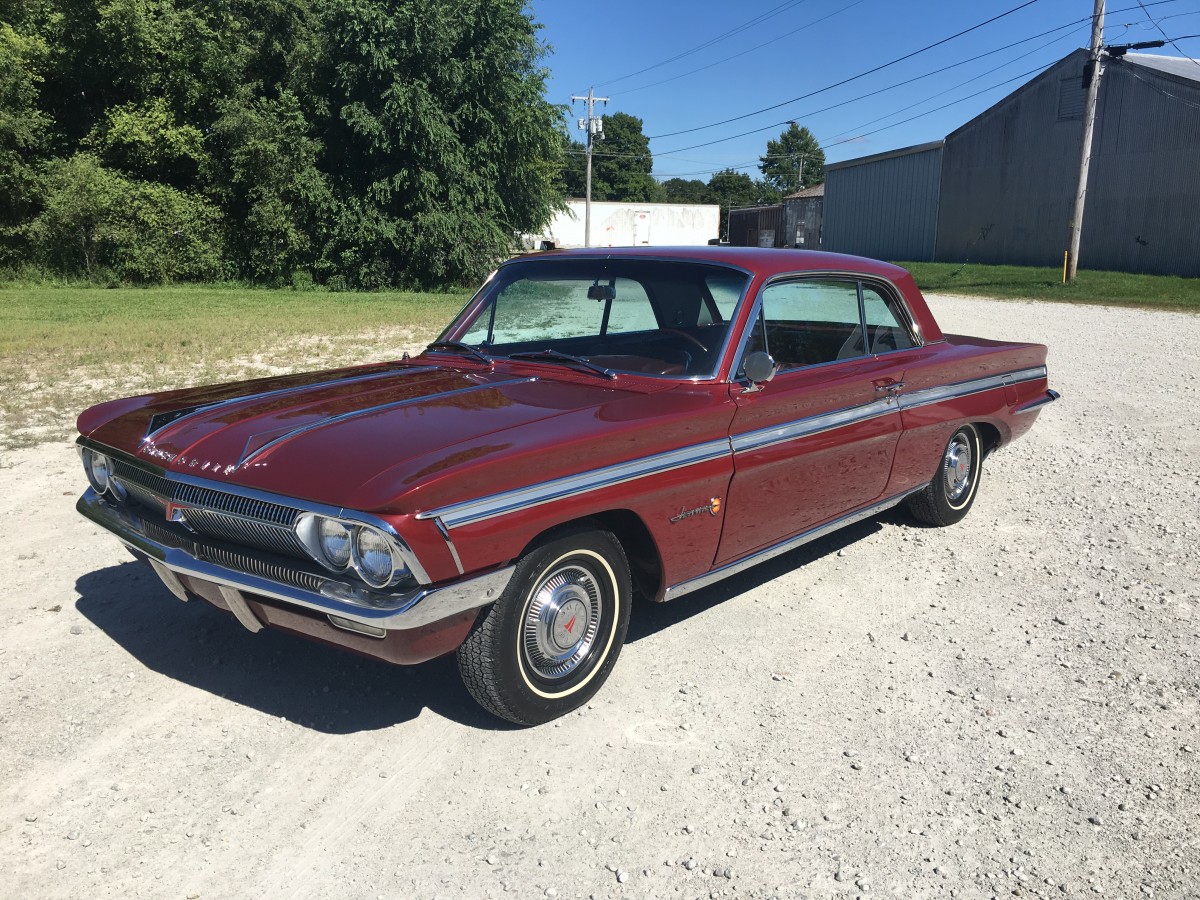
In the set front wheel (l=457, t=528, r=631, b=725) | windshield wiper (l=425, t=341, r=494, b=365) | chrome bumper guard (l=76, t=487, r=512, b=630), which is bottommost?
front wheel (l=457, t=528, r=631, b=725)

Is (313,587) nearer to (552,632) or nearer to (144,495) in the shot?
(552,632)

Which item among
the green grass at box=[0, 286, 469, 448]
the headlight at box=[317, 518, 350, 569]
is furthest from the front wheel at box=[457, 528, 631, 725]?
the green grass at box=[0, 286, 469, 448]

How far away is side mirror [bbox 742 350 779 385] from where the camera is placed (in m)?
3.75

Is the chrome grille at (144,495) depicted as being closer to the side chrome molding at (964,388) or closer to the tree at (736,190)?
the side chrome molding at (964,388)

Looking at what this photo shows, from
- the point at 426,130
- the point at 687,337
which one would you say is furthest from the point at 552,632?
the point at 426,130

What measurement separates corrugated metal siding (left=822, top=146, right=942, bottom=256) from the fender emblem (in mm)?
39841

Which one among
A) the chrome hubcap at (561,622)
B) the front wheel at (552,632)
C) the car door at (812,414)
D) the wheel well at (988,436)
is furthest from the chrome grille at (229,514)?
the wheel well at (988,436)

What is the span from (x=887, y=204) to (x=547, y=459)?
43727 mm

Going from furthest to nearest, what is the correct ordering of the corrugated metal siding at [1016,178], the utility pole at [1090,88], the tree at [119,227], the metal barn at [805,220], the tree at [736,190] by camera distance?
the tree at [736,190] → the metal barn at [805,220] → the corrugated metal siding at [1016,178] → the tree at [119,227] → the utility pole at [1090,88]

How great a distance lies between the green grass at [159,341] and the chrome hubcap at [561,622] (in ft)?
19.1

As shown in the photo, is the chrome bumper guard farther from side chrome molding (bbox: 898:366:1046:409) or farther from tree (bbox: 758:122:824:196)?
tree (bbox: 758:122:824:196)

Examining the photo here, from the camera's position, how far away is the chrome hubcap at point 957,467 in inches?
214

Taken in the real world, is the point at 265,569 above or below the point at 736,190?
below

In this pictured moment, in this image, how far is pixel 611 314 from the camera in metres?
4.39
